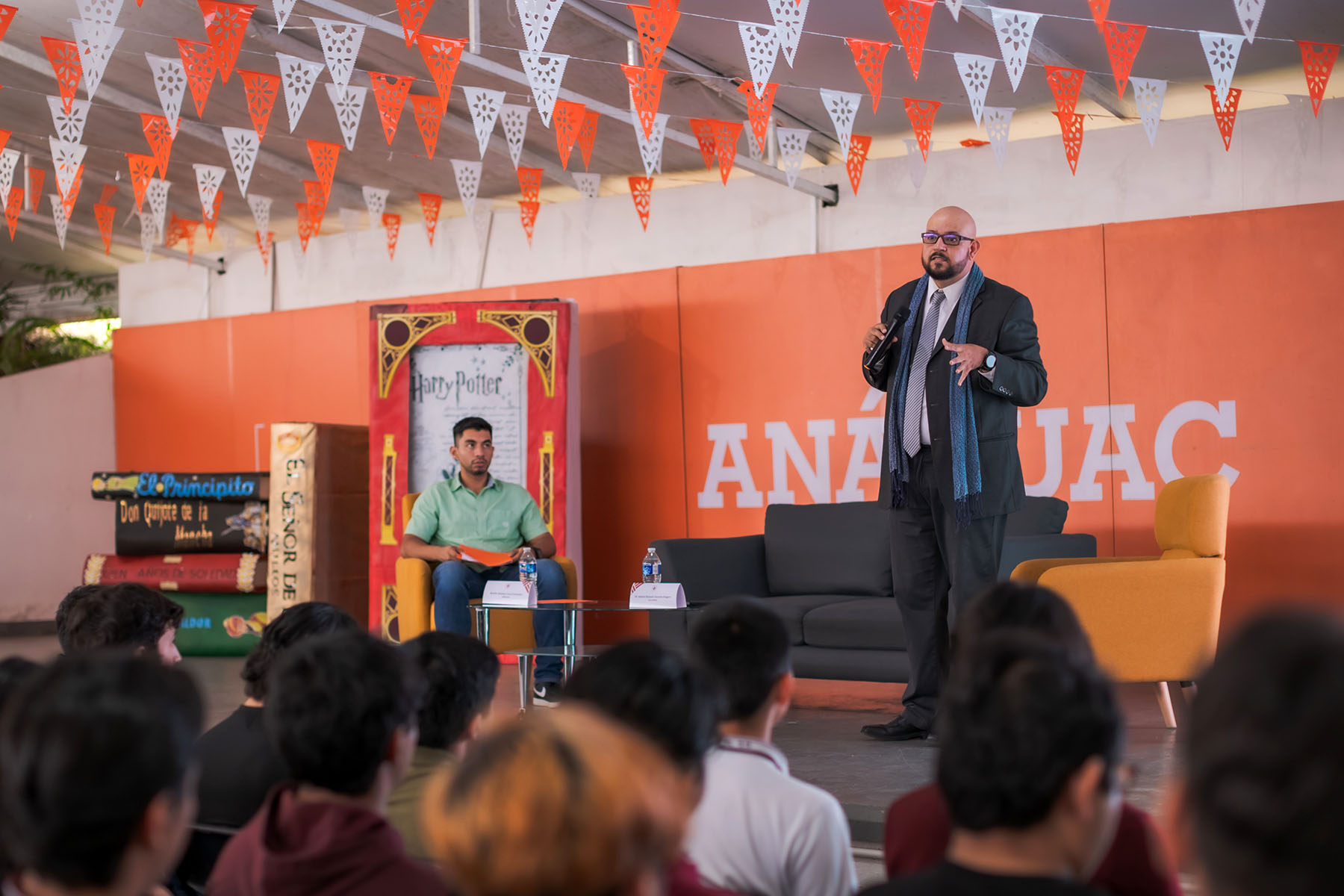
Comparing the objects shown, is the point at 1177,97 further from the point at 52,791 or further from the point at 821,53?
the point at 52,791

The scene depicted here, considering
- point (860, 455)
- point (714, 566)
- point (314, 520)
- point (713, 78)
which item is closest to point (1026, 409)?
point (860, 455)

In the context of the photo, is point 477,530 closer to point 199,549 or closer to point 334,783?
point 199,549

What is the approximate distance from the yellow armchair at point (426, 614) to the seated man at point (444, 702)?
3.05 m

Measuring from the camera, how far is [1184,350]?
5734mm

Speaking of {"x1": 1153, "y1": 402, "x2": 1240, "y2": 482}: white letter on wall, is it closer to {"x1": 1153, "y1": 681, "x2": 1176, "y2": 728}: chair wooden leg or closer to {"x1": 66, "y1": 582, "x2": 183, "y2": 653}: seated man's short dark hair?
{"x1": 1153, "y1": 681, "x2": 1176, "y2": 728}: chair wooden leg

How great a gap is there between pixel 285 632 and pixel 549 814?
62.3 inches

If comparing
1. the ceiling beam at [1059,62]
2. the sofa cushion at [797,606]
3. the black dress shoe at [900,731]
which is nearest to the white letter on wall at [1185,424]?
the ceiling beam at [1059,62]

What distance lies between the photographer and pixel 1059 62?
17.6 ft

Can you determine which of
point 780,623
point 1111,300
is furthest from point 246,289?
point 780,623

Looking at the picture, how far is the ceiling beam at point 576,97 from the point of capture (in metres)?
5.08

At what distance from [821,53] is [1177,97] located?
1.78m

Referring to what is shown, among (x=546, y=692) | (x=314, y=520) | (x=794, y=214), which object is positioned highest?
(x=794, y=214)

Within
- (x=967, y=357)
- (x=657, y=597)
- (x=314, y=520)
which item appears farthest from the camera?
(x=314, y=520)

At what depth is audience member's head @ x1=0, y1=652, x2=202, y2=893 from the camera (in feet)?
3.22
